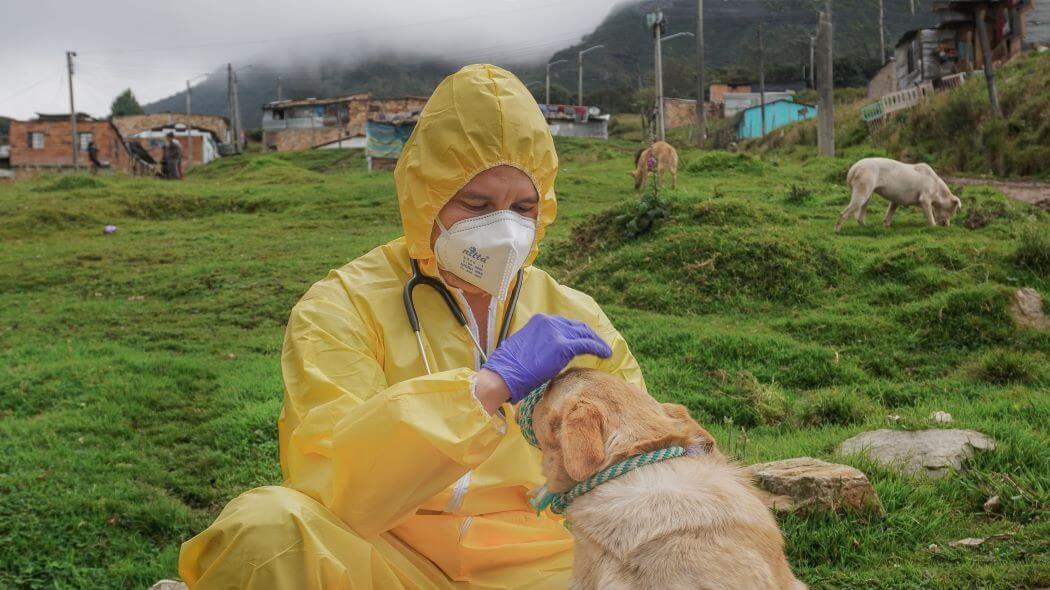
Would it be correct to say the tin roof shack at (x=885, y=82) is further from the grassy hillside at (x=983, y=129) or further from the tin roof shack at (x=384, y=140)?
the tin roof shack at (x=384, y=140)

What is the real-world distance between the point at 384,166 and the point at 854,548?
4093 centimetres

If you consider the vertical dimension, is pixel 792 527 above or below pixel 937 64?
below

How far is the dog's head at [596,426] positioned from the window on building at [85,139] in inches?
2267

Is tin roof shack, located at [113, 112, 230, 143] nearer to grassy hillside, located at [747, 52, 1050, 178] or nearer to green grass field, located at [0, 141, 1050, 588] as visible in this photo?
grassy hillside, located at [747, 52, 1050, 178]

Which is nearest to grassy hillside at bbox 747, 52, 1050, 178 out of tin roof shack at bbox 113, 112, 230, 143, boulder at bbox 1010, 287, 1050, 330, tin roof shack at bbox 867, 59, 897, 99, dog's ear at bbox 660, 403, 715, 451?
boulder at bbox 1010, 287, 1050, 330

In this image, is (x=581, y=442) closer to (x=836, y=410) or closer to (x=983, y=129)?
(x=836, y=410)

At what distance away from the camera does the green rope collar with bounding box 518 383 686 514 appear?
8.95 feet

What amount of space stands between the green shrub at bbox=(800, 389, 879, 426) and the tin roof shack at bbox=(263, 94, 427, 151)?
2306 inches

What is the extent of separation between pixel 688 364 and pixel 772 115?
5505 centimetres

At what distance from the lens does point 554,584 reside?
120 inches

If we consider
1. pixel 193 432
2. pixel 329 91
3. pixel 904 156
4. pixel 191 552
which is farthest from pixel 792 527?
pixel 329 91

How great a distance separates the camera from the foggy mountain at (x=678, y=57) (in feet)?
281

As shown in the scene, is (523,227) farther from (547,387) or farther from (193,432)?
(193,432)

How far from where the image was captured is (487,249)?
348cm
